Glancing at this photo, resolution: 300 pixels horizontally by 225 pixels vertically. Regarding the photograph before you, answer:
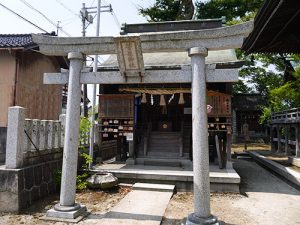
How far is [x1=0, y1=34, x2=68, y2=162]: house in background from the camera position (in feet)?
50.3

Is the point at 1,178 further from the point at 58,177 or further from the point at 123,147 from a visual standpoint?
the point at 123,147

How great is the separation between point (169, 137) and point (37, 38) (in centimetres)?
895

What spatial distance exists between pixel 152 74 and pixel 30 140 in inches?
169

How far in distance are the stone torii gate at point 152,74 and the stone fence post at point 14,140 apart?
1306 millimetres

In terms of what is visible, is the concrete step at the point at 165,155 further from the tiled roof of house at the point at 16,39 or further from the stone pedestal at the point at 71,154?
the tiled roof of house at the point at 16,39

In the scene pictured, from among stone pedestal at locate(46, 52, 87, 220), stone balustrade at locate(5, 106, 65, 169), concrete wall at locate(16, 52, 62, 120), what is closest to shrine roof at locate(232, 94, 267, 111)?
concrete wall at locate(16, 52, 62, 120)

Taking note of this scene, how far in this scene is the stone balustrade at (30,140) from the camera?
7.45 metres

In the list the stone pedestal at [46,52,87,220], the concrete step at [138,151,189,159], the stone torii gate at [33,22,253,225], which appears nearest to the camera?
the stone torii gate at [33,22,253,225]

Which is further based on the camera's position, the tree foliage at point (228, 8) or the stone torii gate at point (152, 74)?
the tree foliage at point (228, 8)

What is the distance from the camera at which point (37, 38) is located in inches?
294

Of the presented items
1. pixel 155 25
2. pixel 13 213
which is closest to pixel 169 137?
pixel 155 25

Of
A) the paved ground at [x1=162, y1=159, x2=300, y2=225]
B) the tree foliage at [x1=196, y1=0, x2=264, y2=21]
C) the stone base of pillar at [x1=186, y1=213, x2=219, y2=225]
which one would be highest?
the tree foliage at [x1=196, y1=0, x2=264, y2=21]

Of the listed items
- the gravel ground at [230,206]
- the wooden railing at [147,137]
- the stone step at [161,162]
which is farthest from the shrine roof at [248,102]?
the gravel ground at [230,206]

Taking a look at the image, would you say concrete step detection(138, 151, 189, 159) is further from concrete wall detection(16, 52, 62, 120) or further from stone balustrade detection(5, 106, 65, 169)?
concrete wall detection(16, 52, 62, 120)
